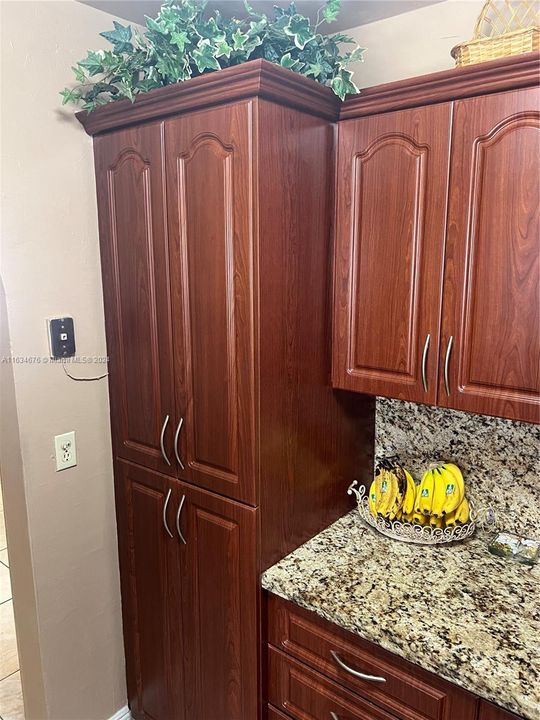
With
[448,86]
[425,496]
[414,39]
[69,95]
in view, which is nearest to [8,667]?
[425,496]

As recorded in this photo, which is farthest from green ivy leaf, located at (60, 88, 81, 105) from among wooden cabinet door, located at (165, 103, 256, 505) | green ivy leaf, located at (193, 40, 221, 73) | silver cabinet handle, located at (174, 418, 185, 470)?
silver cabinet handle, located at (174, 418, 185, 470)

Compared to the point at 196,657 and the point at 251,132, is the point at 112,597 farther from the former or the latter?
the point at 251,132

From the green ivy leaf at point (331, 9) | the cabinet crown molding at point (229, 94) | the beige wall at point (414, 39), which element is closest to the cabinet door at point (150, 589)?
the cabinet crown molding at point (229, 94)

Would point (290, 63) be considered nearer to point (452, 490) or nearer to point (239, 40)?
point (239, 40)

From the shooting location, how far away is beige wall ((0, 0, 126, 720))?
5.16ft

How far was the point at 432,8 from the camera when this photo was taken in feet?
5.32

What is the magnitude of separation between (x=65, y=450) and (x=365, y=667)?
112 centimetres

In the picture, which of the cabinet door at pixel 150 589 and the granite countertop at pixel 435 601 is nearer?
the granite countertop at pixel 435 601

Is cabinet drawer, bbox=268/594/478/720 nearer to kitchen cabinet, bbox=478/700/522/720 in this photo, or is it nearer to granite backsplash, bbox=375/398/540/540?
kitchen cabinet, bbox=478/700/522/720

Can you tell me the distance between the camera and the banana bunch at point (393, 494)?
168 centimetres

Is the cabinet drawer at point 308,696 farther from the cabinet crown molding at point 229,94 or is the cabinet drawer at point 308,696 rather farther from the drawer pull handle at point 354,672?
the cabinet crown molding at point 229,94

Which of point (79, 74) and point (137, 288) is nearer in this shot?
point (79, 74)

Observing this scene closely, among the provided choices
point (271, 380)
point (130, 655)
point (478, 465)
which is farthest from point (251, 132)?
point (130, 655)

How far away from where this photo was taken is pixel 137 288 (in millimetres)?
1675
